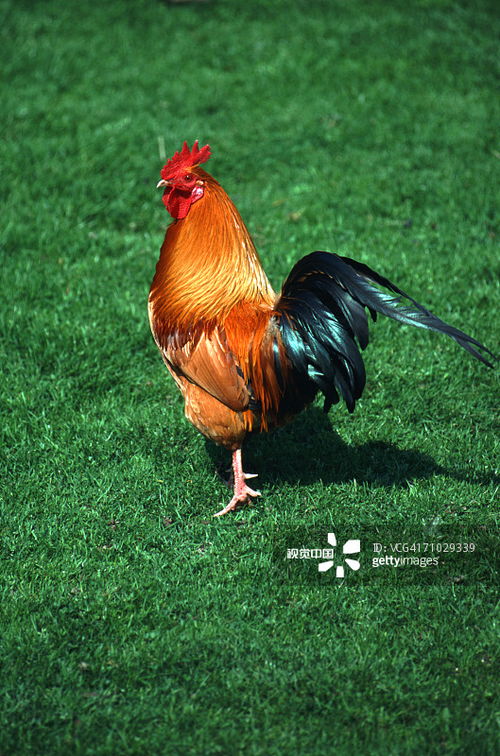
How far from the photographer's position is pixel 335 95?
9086 mm

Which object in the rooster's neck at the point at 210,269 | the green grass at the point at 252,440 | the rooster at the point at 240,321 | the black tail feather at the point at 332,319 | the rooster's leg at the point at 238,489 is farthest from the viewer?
the rooster's leg at the point at 238,489

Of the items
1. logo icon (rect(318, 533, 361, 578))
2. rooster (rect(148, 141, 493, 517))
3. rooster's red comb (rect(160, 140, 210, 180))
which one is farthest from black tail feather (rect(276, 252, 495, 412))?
rooster's red comb (rect(160, 140, 210, 180))

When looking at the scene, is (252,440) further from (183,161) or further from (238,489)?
(183,161)

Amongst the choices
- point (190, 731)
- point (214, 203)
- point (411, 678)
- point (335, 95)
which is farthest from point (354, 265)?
point (335, 95)

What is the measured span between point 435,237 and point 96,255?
3171 mm

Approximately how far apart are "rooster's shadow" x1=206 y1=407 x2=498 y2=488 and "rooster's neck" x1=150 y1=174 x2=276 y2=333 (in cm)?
98

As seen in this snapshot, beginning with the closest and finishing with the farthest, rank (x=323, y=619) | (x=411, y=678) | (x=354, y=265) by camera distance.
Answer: (x=411, y=678) < (x=323, y=619) < (x=354, y=265)

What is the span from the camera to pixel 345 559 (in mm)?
4152

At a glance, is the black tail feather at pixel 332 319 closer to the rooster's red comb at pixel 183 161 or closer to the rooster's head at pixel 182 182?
the rooster's head at pixel 182 182

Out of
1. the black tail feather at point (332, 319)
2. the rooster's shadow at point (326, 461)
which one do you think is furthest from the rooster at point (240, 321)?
the rooster's shadow at point (326, 461)

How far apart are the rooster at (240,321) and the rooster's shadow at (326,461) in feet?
1.29

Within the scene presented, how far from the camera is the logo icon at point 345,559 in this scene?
13.4 feet

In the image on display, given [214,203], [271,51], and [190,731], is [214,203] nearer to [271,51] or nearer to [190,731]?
[190,731]

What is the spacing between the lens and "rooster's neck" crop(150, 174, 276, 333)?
433 cm
